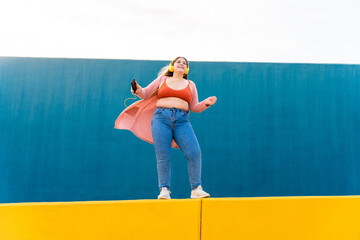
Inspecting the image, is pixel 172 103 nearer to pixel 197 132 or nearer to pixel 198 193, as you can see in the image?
pixel 198 193

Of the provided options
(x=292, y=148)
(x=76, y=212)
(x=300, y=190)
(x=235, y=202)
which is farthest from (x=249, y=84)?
(x=76, y=212)

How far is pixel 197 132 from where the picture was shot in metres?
3.72

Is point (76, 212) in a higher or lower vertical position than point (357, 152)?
lower

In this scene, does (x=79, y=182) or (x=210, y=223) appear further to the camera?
(x=79, y=182)

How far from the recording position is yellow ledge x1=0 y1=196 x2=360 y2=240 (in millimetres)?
1034

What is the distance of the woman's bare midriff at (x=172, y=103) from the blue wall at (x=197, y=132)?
1.99 meters

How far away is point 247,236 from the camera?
1094mm

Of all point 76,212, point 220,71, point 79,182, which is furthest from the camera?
point 220,71

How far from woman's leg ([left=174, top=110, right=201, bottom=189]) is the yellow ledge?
46 centimetres

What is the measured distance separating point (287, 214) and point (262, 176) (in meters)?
2.65

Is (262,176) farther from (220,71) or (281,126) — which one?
(220,71)

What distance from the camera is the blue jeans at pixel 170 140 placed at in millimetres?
1581

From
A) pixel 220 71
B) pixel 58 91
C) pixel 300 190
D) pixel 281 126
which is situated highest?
A: pixel 220 71

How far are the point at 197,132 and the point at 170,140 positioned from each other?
210 cm
